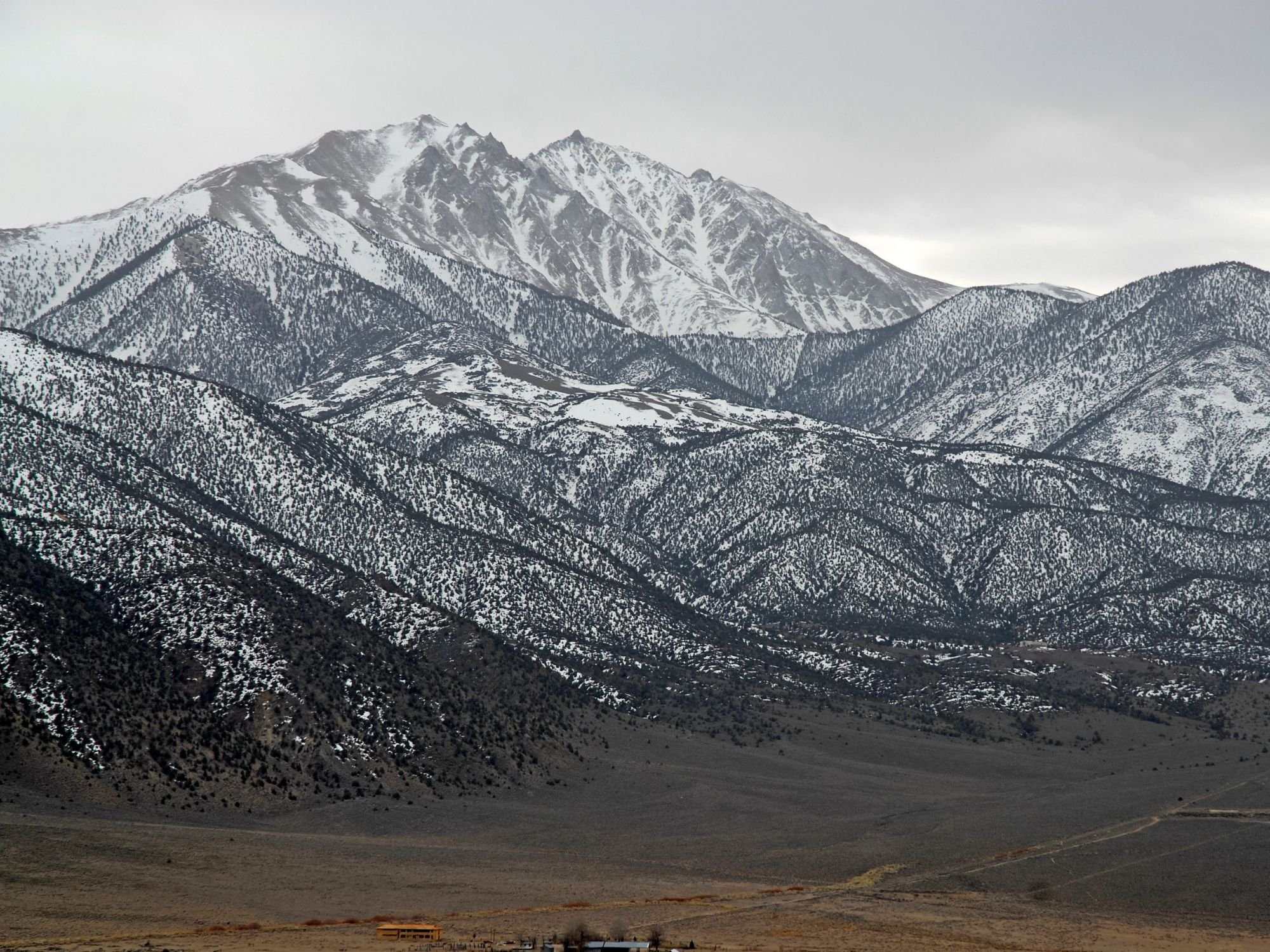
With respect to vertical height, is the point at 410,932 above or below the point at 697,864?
above

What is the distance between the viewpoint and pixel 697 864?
103 m

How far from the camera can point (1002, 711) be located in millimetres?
177750

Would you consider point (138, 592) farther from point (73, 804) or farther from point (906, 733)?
point (906, 733)

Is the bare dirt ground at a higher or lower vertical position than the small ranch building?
lower

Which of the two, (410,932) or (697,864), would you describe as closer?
(410,932)

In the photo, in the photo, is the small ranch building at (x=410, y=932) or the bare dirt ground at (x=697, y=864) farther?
the bare dirt ground at (x=697, y=864)

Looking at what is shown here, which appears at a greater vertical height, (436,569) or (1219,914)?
(436,569)

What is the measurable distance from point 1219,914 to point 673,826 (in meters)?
38.7

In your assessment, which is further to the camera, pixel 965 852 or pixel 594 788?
pixel 594 788

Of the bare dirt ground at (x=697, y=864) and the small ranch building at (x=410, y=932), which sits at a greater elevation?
the small ranch building at (x=410, y=932)

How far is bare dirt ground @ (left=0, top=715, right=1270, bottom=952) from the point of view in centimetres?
8125

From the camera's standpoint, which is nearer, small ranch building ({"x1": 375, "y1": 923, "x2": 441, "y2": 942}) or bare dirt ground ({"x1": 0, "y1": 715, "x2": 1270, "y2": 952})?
small ranch building ({"x1": 375, "y1": 923, "x2": 441, "y2": 942})

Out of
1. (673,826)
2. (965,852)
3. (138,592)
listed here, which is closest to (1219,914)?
(965,852)

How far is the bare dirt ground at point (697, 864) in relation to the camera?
81250mm
